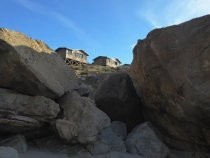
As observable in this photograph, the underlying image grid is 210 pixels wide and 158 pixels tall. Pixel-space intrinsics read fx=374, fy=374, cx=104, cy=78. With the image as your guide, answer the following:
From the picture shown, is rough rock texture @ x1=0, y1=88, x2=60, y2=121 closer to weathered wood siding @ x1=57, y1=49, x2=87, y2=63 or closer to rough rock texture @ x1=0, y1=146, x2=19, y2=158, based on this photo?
rough rock texture @ x1=0, y1=146, x2=19, y2=158

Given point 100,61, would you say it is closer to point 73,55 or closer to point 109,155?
point 73,55

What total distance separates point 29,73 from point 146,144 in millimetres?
4350

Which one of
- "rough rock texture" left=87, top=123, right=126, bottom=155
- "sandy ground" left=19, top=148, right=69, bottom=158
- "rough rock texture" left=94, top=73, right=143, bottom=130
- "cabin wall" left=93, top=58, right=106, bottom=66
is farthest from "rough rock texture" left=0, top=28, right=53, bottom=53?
"cabin wall" left=93, top=58, right=106, bottom=66

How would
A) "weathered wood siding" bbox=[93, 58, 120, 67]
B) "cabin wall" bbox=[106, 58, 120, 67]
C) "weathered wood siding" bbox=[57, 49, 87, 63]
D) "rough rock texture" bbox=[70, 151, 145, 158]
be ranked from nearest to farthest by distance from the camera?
"rough rock texture" bbox=[70, 151, 145, 158], "weathered wood siding" bbox=[57, 49, 87, 63], "weathered wood siding" bbox=[93, 58, 120, 67], "cabin wall" bbox=[106, 58, 120, 67]

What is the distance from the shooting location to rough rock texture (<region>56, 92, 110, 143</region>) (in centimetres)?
1083

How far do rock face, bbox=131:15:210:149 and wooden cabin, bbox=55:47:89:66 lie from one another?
51.0 m

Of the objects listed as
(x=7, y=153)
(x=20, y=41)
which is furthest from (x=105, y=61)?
(x=7, y=153)

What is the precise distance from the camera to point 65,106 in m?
11.8

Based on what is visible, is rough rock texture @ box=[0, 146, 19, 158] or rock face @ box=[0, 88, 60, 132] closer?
rough rock texture @ box=[0, 146, 19, 158]

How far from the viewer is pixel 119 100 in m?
13.3

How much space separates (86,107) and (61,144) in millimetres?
1386

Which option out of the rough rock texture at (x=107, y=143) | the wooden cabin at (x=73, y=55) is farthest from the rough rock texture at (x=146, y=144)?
the wooden cabin at (x=73, y=55)

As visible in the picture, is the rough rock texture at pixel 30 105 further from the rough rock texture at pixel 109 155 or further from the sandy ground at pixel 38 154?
the rough rock texture at pixel 109 155

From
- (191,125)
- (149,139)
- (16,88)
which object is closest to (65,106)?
(16,88)
